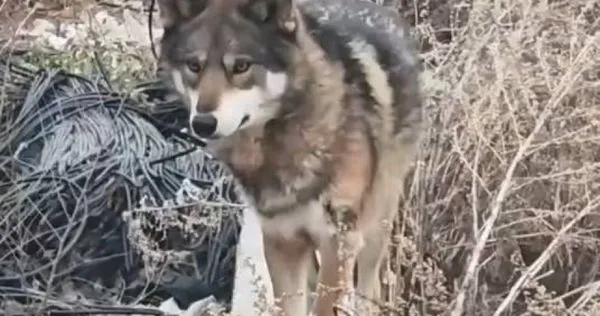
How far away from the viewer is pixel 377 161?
2.52 meters

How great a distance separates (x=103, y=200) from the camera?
10.5 feet

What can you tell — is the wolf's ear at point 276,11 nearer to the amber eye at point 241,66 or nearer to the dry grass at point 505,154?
the amber eye at point 241,66

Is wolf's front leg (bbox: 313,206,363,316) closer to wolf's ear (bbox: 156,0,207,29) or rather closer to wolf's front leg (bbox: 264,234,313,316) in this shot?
wolf's front leg (bbox: 264,234,313,316)

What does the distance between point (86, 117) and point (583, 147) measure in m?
1.34

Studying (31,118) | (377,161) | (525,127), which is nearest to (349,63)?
(377,161)

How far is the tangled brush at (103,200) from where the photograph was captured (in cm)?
294

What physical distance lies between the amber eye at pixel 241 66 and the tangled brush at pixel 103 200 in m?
0.53

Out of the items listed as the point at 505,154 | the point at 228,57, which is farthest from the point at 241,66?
the point at 505,154

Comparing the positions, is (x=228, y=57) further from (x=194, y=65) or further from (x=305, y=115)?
(x=305, y=115)

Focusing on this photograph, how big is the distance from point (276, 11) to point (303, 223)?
0.45m

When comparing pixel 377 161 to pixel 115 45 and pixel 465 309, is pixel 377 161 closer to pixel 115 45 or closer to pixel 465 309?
pixel 465 309

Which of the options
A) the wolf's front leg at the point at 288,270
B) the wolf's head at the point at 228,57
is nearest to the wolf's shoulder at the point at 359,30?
the wolf's head at the point at 228,57

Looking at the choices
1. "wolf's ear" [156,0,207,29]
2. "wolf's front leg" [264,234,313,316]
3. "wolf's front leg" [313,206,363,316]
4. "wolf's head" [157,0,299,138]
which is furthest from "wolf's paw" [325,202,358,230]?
"wolf's ear" [156,0,207,29]

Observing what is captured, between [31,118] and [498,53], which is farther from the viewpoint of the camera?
[31,118]
